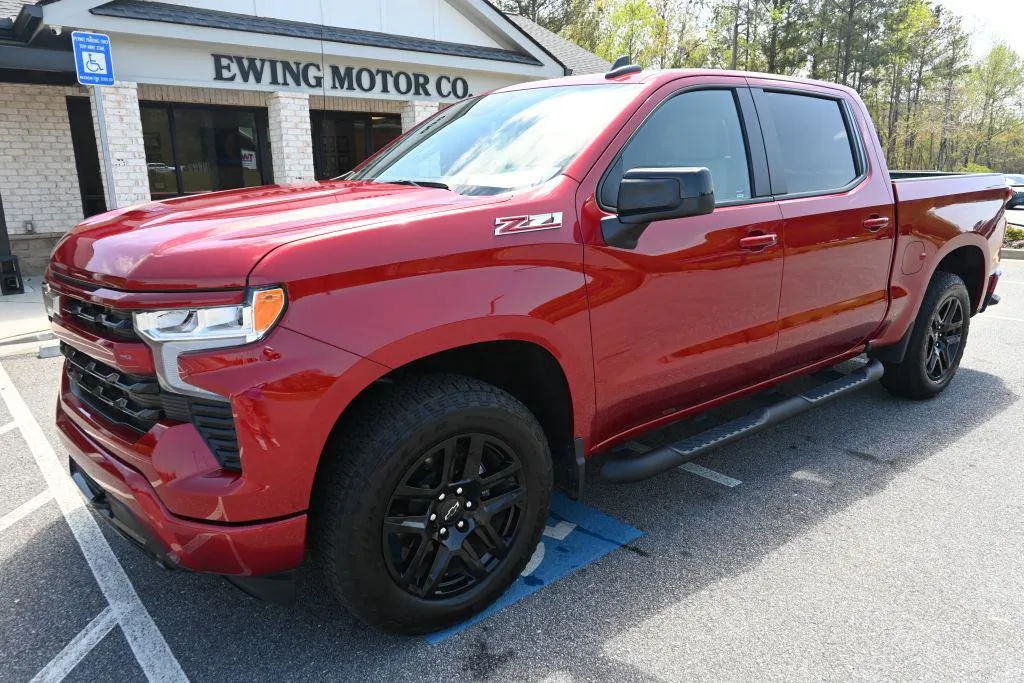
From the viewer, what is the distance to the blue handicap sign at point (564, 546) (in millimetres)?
2631

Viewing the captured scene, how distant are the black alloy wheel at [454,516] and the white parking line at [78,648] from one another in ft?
3.53

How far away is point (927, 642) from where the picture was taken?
7.77 feet

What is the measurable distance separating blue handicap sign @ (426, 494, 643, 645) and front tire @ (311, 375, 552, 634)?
0.31ft

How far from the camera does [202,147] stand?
12.7 meters

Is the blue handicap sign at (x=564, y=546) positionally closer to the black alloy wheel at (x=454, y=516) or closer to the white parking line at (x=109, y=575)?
the black alloy wheel at (x=454, y=516)

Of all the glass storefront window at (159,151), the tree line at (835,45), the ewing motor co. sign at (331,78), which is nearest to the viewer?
the ewing motor co. sign at (331,78)

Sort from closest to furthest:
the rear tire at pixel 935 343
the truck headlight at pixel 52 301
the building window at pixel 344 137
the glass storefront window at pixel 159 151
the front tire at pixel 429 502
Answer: the front tire at pixel 429 502 → the truck headlight at pixel 52 301 → the rear tire at pixel 935 343 → the glass storefront window at pixel 159 151 → the building window at pixel 344 137

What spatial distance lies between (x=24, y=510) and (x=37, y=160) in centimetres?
1002

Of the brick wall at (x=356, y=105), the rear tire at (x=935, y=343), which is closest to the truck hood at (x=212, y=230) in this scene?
the rear tire at (x=935, y=343)

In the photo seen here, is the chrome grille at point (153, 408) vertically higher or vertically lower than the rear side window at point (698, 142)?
lower

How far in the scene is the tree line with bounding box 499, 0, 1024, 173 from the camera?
39625 mm

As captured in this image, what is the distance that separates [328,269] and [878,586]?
7.60 ft

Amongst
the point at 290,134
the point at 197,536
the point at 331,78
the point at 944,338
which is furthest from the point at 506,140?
the point at 331,78

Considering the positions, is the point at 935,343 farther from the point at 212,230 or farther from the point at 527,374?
the point at 212,230
